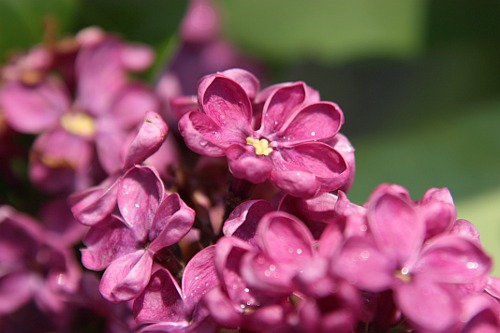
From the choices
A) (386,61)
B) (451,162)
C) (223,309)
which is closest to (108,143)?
(223,309)

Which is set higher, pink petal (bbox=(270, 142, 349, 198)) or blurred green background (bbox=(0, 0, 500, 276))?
pink petal (bbox=(270, 142, 349, 198))

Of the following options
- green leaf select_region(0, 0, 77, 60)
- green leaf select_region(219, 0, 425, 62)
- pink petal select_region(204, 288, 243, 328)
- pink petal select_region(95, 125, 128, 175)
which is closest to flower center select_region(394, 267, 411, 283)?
pink petal select_region(204, 288, 243, 328)

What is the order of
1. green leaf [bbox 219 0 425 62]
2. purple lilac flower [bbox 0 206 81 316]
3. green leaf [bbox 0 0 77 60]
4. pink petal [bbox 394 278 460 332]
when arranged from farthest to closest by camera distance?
green leaf [bbox 219 0 425 62], green leaf [bbox 0 0 77 60], purple lilac flower [bbox 0 206 81 316], pink petal [bbox 394 278 460 332]

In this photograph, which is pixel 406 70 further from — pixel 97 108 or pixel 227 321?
pixel 227 321

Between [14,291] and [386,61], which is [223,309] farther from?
[386,61]

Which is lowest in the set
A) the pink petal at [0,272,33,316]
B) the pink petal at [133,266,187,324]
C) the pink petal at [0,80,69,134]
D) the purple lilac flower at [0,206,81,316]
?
the pink petal at [0,272,33,316]

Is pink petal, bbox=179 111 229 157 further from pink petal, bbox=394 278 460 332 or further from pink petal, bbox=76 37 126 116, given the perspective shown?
pink petal, bbox=76 37 126 116

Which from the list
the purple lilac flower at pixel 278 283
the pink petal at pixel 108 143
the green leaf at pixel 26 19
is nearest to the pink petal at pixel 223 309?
the purple lilac flower at pixel 278 283
